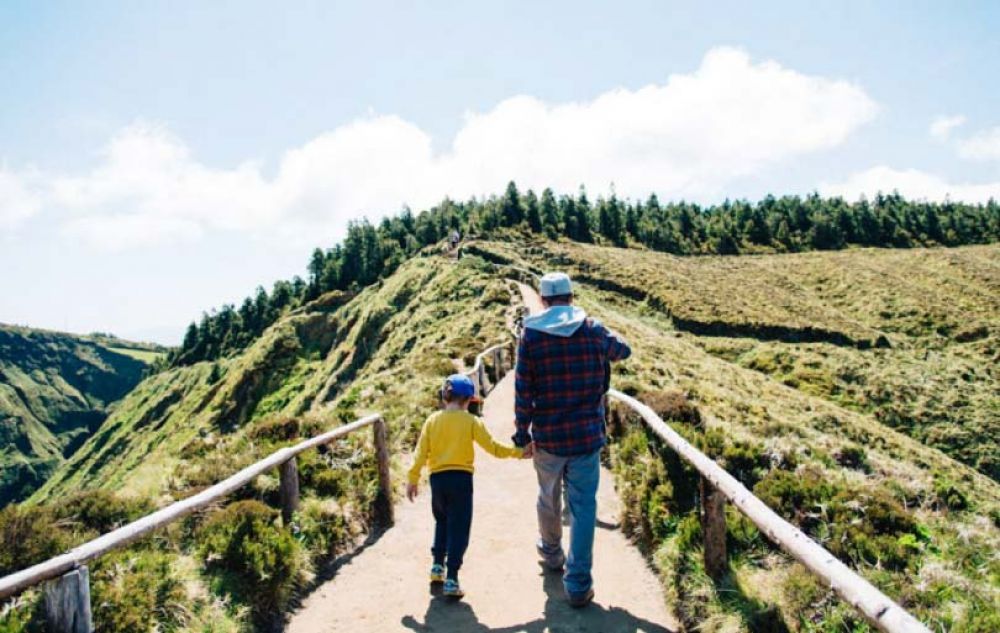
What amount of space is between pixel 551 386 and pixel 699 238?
105 meters

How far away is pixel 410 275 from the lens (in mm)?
66188

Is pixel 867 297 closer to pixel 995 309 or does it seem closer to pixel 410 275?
pixel 995 309

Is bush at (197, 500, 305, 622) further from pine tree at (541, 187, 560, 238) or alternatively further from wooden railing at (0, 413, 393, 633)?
pine tree at (541, 187, 560, 238)

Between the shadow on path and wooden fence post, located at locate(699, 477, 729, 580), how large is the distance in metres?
0.62

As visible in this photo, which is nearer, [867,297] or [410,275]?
[867,297]

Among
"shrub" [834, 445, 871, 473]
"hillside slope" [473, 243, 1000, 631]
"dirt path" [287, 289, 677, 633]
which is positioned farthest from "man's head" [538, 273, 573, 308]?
"shrub" [834, 445, 871, 473]

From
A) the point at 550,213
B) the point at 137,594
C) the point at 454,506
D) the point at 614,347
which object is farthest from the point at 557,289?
the point at 550,213

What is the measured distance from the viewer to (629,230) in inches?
4195

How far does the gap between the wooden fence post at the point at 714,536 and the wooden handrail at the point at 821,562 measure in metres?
0.13

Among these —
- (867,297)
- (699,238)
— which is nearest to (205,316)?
(699,238)

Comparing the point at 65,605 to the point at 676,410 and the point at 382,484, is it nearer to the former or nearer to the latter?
the point at 382,484

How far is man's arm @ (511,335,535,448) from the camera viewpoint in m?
4.94

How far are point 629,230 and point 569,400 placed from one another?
105 meters

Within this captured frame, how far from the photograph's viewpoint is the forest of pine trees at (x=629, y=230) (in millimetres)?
98562
